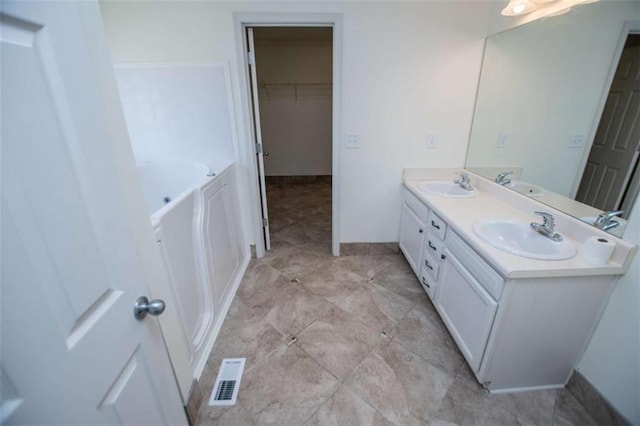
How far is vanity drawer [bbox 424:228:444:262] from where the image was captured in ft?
6.12

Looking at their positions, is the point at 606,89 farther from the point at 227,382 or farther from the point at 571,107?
the point at 227,382

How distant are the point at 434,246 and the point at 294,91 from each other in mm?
4082

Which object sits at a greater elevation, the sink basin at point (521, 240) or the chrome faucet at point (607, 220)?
the chrome faucet at point (607, 220)

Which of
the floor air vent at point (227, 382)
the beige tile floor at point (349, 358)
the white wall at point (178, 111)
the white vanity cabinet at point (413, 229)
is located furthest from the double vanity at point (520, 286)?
the white wall at point (178, 111)

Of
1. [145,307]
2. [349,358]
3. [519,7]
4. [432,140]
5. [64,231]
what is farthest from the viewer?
[432,140]

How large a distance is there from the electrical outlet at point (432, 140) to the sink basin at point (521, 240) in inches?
41.3

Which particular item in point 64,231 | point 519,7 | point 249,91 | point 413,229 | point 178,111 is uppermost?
point 519,7

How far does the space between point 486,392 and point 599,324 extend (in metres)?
0.63

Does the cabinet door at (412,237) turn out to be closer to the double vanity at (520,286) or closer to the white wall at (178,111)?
the double vanity at (520,286)

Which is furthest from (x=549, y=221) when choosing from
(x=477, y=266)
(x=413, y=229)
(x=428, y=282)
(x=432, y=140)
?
(x=432, y=140)

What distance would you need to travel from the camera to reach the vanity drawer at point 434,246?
1865 millimetres

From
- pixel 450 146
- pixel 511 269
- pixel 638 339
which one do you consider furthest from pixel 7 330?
pixel 450 146

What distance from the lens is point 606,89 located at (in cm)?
138

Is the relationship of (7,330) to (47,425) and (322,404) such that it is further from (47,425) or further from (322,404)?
(322,404)
